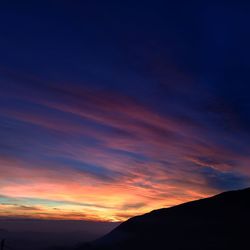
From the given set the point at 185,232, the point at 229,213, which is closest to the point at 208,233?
the point at 185,232

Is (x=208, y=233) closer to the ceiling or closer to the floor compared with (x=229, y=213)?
closer to the floor

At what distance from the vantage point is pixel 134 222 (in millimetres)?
108875

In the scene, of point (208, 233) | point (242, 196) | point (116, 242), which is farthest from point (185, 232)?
point (242, 196)

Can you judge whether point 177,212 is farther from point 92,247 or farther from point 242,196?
point 92,247

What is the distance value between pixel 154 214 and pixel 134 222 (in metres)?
6.43

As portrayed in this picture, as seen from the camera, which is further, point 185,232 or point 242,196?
point 242,196

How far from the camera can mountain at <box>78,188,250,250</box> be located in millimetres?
82062

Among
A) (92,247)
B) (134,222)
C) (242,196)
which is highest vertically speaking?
(242,196)

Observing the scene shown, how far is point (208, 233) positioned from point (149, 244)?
13951 millimetres

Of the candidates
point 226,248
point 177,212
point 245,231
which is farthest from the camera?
point 177,212

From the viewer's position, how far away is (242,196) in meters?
106

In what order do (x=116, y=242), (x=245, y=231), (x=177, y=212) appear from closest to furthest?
1. (x=245, y=231)
2. (x=116, y=242)
3. (x=177, y=212)

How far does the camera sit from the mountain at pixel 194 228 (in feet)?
269

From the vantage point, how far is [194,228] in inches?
3529
